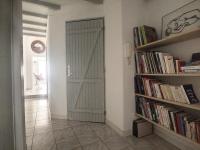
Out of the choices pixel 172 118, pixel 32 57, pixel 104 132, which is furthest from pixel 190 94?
pixel 32 57

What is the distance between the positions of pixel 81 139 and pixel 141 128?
1003mm

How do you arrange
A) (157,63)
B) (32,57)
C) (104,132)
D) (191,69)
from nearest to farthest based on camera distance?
(191,69), (157,63), (104,132), (32,57)

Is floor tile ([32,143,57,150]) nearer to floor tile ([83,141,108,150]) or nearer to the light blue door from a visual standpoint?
floor tile ([83,141,108,150])

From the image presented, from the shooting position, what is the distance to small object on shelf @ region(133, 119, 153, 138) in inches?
93.1

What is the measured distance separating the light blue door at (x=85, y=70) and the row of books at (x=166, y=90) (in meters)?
0.93

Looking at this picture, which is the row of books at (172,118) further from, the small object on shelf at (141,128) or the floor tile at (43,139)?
the floor tile at (43,139)

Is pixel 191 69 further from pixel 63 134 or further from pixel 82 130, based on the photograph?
pixel 63 134

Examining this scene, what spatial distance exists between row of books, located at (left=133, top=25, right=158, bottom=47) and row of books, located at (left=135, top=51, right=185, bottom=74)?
197 millimetres

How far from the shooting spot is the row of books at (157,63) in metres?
1.78

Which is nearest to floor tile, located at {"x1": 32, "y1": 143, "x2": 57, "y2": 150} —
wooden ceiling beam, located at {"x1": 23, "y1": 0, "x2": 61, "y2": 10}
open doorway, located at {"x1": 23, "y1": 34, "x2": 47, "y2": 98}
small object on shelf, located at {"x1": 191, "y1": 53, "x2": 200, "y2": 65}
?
small object on shelf, located at {"x1": 191, "y1": 53, "x2": 200, "y2": 65}

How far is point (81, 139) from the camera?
91.8 inches

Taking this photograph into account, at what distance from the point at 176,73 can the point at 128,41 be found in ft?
3.28

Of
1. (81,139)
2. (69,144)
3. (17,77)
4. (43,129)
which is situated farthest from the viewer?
(43,129)

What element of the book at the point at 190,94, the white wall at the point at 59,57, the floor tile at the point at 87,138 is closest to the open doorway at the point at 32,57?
the white wall at the point at 59,57
